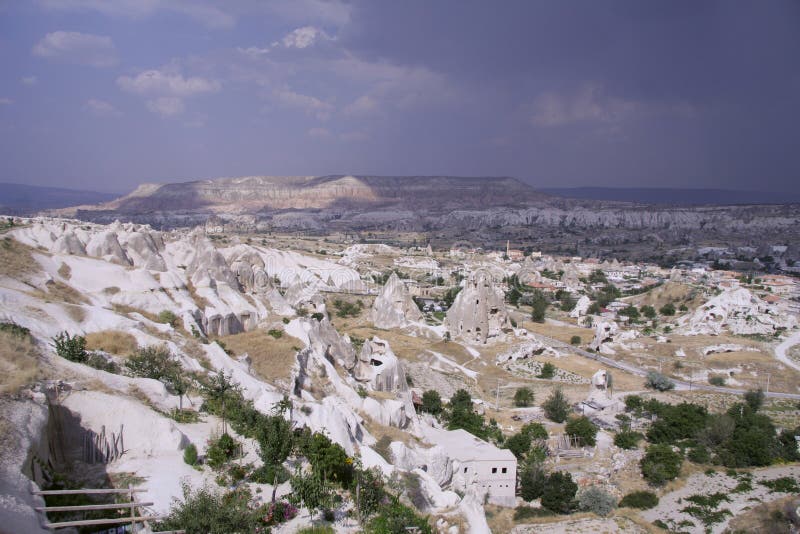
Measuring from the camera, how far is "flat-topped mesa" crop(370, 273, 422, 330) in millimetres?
42500

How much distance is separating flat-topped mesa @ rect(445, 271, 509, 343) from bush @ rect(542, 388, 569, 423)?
42.5 ft

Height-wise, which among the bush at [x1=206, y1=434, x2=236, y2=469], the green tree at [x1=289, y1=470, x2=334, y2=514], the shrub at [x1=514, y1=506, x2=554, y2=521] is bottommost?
the shrub at [x1=514, y1=506, x2=554, y2=521]

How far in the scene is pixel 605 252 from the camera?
115 metres

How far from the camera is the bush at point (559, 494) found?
18.5m

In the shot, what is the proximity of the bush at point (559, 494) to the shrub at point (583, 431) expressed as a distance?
4502 mm

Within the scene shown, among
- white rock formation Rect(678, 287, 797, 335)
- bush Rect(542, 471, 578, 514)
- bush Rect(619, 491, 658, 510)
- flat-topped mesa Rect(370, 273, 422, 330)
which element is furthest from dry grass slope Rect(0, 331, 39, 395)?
white rock formation Rect(678, 287, 797, 335)

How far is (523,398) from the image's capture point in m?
28.8

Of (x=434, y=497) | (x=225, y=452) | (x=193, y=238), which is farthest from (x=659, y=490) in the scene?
(x=193, y=238)

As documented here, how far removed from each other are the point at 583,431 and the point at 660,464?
3336mm

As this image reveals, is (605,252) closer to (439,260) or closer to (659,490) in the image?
(439,260)

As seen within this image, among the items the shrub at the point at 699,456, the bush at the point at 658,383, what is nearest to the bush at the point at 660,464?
the shrub at the point at 699,456

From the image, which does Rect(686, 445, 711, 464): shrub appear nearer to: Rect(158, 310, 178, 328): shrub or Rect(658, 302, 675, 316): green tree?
Rect(158, 310, 178, 328): shrub

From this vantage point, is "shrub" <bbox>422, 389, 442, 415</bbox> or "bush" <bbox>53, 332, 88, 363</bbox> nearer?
"bush" <bbox>53, 332, 88, 363</bbox>

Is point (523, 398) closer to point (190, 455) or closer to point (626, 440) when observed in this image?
point (626, 440)
